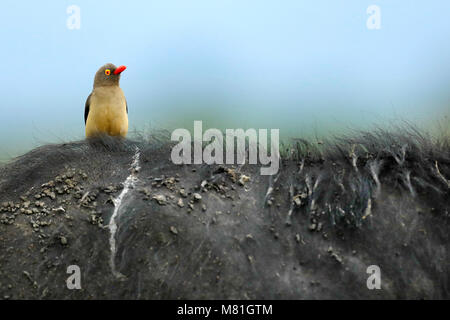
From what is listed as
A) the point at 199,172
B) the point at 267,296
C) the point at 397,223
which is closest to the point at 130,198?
the point at 199,172

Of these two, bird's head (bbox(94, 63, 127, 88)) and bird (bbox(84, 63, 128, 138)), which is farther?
bird's head (bbox(94, 63, 127, 88))

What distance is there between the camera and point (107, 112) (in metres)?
6.20

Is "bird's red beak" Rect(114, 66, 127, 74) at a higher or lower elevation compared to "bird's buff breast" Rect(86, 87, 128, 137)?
higher

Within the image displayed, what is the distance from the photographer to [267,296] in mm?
3328

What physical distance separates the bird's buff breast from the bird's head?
3.1 inches

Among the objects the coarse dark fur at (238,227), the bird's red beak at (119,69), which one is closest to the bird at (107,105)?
the bird's red beak at (119,69)

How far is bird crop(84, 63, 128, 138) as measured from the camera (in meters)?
6.21

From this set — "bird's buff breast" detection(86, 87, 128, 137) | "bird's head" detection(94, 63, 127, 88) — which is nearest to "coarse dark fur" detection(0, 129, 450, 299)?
"bird's buff breast" detection(86, 87, 128, 137)

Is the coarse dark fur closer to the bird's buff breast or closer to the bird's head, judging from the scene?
the bird's buff breast

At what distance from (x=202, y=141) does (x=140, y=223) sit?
1.00m

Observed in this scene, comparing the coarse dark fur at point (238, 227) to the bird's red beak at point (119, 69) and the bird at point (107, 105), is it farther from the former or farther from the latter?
the bird's red beak at point (119, 69)

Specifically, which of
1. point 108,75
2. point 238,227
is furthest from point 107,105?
point 238,227
